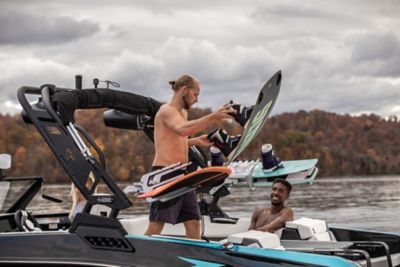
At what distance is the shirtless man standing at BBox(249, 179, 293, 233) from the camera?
6606 millimetres

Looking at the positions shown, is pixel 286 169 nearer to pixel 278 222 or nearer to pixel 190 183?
pixel 278 222

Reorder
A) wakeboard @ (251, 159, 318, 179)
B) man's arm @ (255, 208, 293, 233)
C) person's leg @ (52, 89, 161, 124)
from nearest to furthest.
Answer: person's leg @ (52, 89, 161, 124)
man's arm @ (255, 208, 293, 233)
wakeboard @ (251, 159, 318, 179)

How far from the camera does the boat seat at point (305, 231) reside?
20.4 ft

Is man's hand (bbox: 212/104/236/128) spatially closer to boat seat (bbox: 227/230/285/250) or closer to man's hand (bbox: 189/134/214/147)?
man's hand (bbox: 189/134/214/147)

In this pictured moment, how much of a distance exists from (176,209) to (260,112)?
899 mm

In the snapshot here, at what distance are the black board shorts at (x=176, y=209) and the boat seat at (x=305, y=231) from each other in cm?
103

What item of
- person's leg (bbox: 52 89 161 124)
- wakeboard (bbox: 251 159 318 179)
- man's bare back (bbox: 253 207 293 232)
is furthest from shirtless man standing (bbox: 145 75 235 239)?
wakeboard (bbox: 251 159 318 179)

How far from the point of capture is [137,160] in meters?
28.7

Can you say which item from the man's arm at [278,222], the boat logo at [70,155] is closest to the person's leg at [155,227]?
the boat logo at [70,155]

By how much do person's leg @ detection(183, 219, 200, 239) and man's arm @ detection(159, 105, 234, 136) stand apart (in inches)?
26.3

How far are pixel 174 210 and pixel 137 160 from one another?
76.6ft

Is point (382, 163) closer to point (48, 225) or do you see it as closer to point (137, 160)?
point (137, 160)

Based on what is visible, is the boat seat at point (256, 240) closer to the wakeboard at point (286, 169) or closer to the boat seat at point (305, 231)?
the boat seat at point (305, 231)

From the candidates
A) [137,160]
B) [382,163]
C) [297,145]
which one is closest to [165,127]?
[137,160]
